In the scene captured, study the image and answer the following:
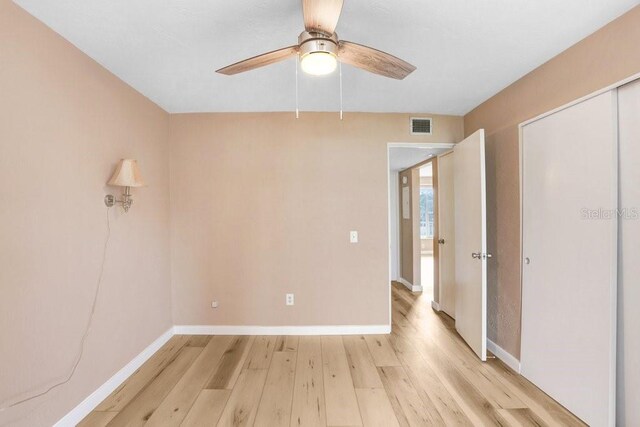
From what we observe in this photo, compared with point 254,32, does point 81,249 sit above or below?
below

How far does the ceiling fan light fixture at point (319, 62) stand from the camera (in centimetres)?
135

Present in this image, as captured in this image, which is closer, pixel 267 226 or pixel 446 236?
pixel 267 226

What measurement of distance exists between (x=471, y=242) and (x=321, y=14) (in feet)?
7.54

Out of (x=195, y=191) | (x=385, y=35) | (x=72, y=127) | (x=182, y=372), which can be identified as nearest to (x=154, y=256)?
(x=195, y=191)

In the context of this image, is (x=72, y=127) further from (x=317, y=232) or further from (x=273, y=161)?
(x=317, y=232)

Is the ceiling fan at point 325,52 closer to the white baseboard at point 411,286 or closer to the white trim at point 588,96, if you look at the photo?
the white trim at point 588,96

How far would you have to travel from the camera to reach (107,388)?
205 centimetres

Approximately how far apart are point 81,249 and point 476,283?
306cm

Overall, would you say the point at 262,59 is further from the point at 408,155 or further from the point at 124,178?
the point at 408,155

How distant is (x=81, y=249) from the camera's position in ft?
6.08

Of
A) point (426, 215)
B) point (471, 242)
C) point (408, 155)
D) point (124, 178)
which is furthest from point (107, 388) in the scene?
point (426, 215)

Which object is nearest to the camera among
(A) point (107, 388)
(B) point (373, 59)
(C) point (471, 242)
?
(B) point (373, 59)

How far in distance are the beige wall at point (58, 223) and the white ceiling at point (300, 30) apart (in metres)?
0.23

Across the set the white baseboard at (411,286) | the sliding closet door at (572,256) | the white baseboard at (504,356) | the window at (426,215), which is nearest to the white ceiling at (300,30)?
the sliding closet door at (572,256)
